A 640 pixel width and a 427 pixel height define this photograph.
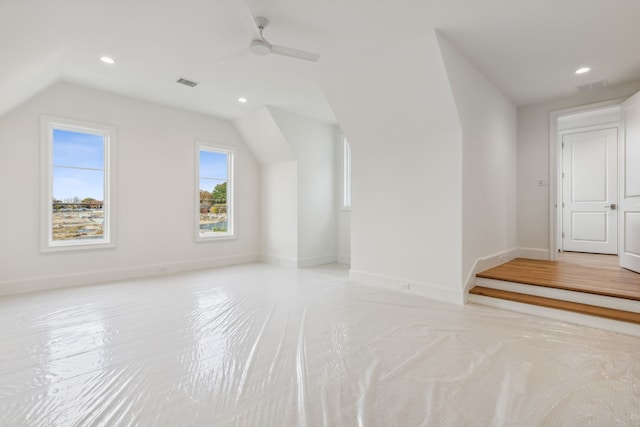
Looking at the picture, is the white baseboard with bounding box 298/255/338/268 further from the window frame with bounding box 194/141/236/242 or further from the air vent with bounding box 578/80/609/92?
the air vent with bounding box 578/80/609/92

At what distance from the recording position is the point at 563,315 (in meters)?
3.08

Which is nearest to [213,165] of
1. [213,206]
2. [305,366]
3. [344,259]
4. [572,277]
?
[213,206]

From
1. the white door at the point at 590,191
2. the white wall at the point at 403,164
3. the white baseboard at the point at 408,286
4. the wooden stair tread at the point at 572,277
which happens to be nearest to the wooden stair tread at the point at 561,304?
the wooden stair tread at the point at 572,277

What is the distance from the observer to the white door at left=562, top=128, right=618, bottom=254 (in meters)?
5.50

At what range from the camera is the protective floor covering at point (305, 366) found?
171 cm

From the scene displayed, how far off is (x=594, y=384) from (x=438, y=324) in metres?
1.18

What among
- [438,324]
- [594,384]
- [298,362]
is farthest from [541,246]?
[298,362]

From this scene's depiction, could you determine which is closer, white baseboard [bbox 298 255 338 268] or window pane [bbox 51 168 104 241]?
window pane [bbox 51 168 104 241]

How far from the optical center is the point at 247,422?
5.37 ft

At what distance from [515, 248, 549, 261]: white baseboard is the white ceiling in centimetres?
245

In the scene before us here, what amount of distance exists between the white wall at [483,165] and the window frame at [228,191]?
14.6ft

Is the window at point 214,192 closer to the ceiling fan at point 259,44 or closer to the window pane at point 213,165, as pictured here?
the window pane at point 213,165

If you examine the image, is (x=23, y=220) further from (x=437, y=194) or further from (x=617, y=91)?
(x=617, y=91)

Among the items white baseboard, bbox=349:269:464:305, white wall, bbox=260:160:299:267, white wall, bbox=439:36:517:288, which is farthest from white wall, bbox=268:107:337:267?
white wall, bbox=439:36:517:288
